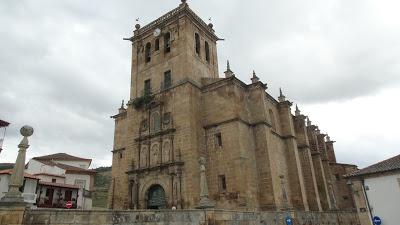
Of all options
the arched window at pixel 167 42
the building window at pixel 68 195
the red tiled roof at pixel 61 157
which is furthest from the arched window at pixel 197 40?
the red tiled roof at pixel 61 157

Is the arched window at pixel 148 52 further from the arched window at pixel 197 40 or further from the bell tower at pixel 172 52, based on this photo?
the arched window at pixel 197 40

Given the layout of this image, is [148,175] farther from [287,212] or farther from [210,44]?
[210,44]

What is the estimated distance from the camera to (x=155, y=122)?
82.6ft

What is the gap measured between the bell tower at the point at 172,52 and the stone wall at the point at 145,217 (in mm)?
12342

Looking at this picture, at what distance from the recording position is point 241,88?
80.6 ft

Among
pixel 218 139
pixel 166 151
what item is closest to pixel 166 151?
pixel 166 151

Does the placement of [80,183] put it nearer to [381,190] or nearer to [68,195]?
[68,195]

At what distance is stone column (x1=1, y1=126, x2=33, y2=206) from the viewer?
939cm

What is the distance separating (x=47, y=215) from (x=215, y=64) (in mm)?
22456

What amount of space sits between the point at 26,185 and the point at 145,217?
18.9 m

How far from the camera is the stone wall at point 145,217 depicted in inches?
377

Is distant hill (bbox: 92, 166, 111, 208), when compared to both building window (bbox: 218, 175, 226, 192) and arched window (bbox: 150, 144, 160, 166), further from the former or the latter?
building window (bbox: 218, 175, 226, 192)

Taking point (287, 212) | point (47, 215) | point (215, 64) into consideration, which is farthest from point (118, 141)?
point (47, 215)

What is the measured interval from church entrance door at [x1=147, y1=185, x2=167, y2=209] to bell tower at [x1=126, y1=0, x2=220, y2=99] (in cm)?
815
